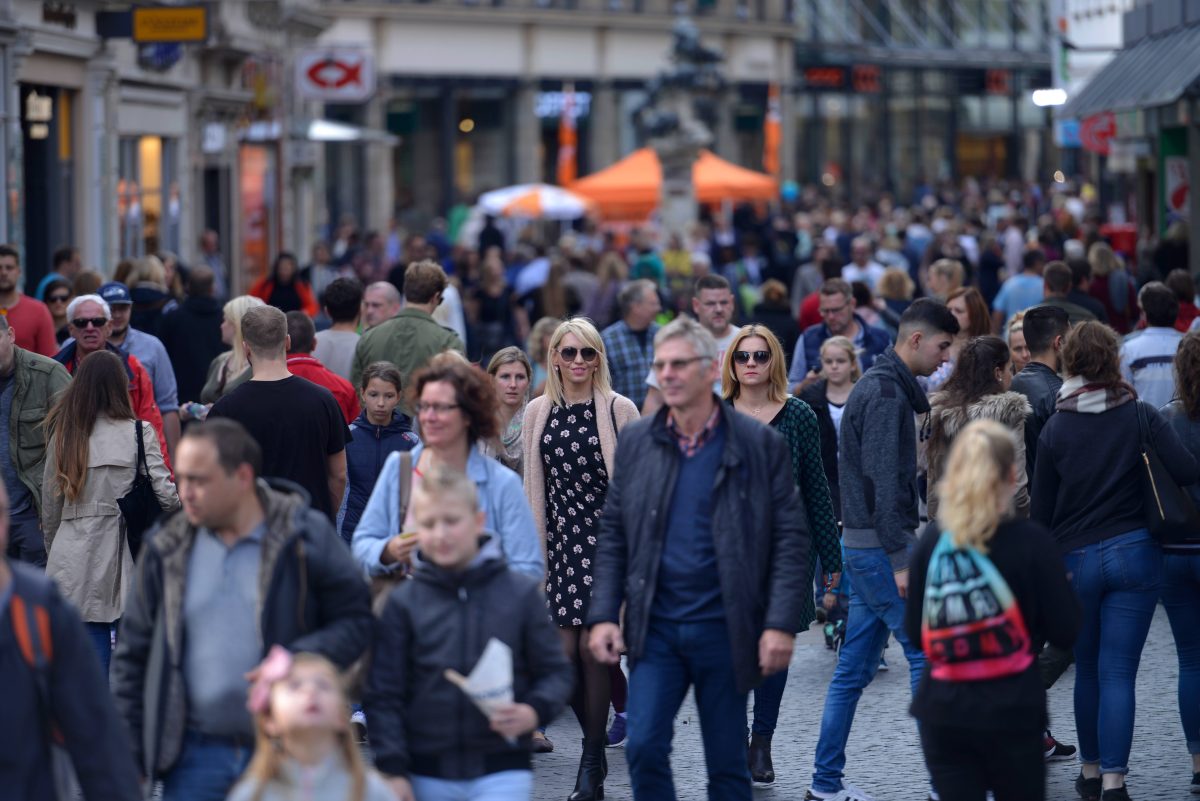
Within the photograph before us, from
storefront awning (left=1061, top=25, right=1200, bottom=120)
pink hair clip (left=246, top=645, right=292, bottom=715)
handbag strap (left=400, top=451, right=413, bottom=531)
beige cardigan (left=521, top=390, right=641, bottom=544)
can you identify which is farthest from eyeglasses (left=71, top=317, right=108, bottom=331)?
storefront awning (left=1061, top=25, right=1200, bottom=120)

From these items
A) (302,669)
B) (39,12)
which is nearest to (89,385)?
(302,669)

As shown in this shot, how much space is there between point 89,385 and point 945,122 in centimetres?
7071

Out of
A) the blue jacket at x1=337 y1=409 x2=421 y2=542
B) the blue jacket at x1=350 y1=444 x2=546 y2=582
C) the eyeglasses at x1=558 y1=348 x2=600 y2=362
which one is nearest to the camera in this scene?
the blue jacket at x1=350 y1=444 x2=546 y2=582

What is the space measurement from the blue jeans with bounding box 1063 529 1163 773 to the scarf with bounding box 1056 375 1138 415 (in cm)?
48

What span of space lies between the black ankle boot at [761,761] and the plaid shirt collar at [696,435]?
236 cm

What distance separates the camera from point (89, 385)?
27.4 feet

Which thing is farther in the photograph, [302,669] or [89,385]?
[89,385]

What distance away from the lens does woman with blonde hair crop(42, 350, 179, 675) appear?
328 inches

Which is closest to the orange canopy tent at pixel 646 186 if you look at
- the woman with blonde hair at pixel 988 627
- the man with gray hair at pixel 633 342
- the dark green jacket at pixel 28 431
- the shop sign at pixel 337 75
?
the shop sign at pixel 337 75

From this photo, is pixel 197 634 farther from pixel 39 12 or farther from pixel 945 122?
pixel 945 122

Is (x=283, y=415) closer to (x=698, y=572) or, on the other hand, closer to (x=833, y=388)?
(x=698, y=572)

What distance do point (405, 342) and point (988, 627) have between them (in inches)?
209

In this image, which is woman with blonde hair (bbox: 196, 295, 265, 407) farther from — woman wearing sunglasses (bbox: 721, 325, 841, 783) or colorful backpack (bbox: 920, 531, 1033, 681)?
colorful backpack (bbox: 920, 531, 1033, 681)

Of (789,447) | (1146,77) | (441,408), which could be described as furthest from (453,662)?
(1146,77)
